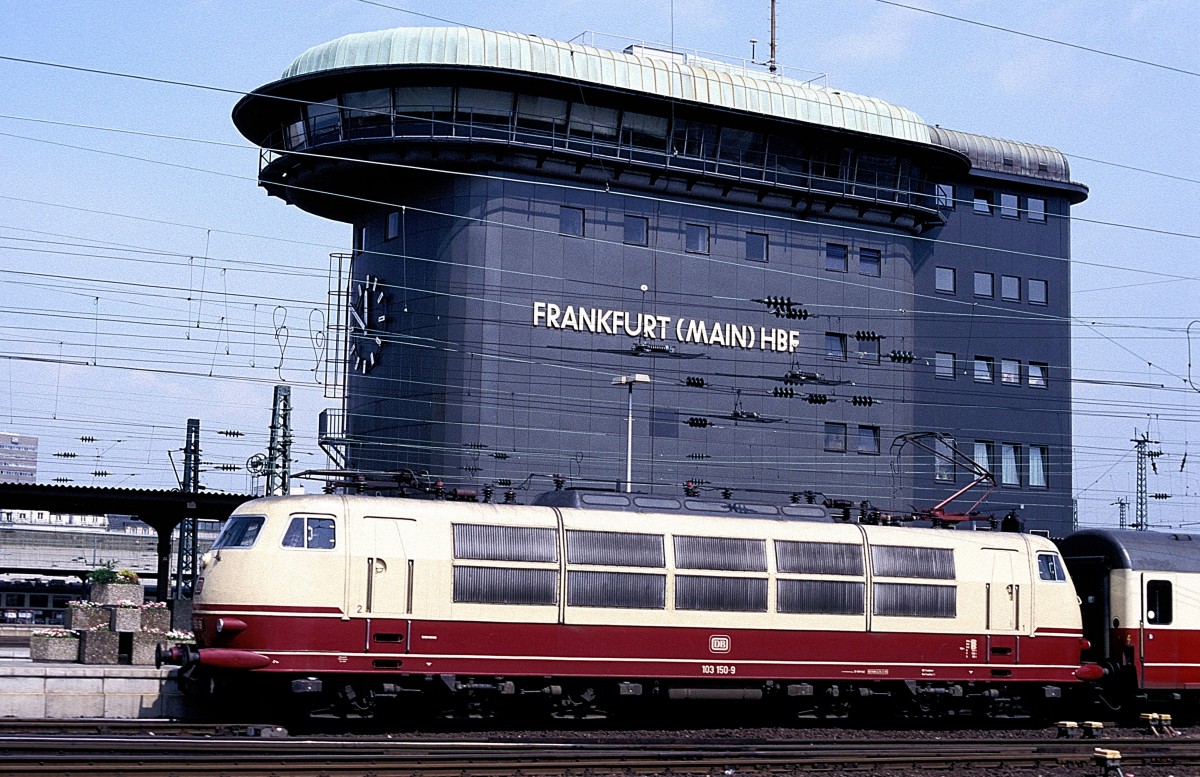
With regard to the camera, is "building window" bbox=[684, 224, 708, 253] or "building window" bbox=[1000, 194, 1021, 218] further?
"building window" bbox=[1000, 194, 1021, 218]

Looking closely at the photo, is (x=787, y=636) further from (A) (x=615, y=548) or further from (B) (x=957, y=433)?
(B) (x=957, y=433)

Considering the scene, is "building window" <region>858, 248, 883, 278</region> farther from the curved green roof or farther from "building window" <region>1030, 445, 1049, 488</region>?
"building window" <region>1030, 445, 1049, 488</region>

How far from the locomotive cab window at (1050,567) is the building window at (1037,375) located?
36.6 meters

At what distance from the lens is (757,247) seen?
200ft

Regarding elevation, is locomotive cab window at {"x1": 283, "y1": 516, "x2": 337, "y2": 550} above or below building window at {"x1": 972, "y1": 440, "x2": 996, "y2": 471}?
below

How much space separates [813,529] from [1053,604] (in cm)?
652

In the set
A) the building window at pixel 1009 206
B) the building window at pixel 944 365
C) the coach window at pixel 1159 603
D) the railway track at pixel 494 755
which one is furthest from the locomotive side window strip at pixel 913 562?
the building window at pixel 1009 206

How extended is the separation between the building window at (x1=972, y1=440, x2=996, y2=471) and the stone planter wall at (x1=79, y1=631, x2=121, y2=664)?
43622 millimetres

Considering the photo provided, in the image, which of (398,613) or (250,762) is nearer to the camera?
(250,762)

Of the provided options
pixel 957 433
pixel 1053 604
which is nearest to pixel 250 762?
pixel 1053 604

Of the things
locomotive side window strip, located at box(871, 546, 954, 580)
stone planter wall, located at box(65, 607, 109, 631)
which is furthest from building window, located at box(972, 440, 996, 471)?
stone planter wall, located at box(65, 607, 109, 631)

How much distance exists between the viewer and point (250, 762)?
19.4 metres

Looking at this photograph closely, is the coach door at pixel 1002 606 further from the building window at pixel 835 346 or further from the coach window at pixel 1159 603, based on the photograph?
the building window at pixel 835 346

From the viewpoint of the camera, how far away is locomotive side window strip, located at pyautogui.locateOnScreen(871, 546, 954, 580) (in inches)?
1223
